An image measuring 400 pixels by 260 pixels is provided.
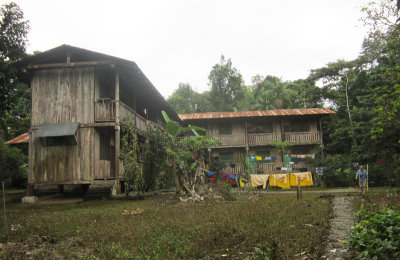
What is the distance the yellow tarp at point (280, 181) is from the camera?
18266 millimetres

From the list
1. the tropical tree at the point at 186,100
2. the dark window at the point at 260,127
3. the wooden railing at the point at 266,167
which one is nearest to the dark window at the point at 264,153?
the wooden railing at the point at 266,167

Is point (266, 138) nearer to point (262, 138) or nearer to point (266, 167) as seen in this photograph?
point (262, 138)

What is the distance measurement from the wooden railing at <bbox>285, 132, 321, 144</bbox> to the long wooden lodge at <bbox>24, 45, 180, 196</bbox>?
1345 cm

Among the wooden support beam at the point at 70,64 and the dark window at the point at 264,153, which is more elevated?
the wooden support beam at the point at 70,64

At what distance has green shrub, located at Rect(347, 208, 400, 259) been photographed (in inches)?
124

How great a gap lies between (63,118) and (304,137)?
16.4 meters

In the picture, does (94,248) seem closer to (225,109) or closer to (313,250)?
(313,250)

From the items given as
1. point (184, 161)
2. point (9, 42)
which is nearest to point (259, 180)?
point (184, 161)

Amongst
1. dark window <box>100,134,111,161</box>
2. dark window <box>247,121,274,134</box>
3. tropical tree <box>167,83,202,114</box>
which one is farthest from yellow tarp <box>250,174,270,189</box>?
tropical tree <box>167,83,202,114</box>

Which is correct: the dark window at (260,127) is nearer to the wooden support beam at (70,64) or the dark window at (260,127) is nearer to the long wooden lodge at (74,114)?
the long wooden lodge at (74,114)

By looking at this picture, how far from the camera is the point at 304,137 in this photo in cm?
2262

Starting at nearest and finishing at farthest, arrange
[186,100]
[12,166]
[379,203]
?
1. [379,203]
2. [12,166]
3. [186,100]

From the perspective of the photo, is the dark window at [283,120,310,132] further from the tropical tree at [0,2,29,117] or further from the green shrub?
the green shrub

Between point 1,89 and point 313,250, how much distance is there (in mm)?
8811
